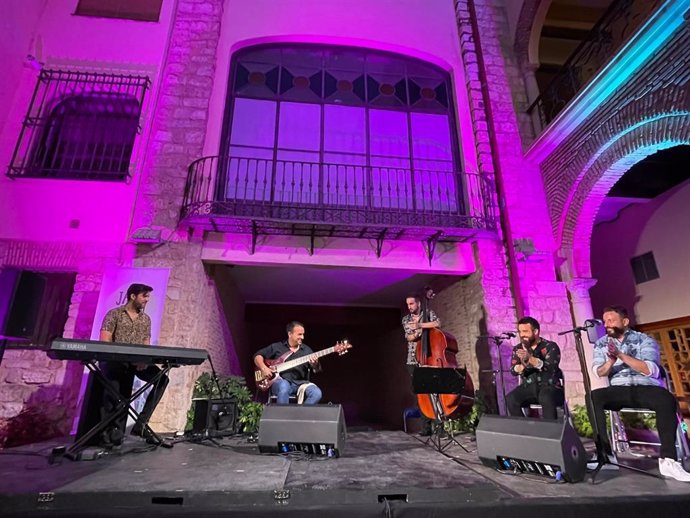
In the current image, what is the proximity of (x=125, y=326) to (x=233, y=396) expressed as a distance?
1.89 metres

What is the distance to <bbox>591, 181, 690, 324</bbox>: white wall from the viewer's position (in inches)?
267

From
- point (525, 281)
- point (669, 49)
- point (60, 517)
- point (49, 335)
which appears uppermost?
point (669, 49)

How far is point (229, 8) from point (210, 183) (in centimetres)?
397

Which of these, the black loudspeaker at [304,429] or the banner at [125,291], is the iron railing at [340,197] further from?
the black loudspeaker at [304,429]

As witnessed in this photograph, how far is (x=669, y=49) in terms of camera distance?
4.16 metres

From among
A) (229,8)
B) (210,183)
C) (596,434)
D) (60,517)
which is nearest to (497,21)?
(229,8)

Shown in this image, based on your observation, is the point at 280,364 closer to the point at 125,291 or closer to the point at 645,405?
the point at 125,291

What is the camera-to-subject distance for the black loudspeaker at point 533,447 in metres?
2.40

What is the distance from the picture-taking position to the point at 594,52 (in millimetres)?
6352

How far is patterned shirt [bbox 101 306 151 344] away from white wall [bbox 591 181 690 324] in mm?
8522

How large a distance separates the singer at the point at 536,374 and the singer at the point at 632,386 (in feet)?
1.50

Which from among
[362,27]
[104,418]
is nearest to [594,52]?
[362,27]

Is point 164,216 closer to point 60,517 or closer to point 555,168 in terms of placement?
point 60,517

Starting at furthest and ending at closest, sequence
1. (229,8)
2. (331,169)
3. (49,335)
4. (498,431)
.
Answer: (229,8), (331,169), (49,335), (498,431)
